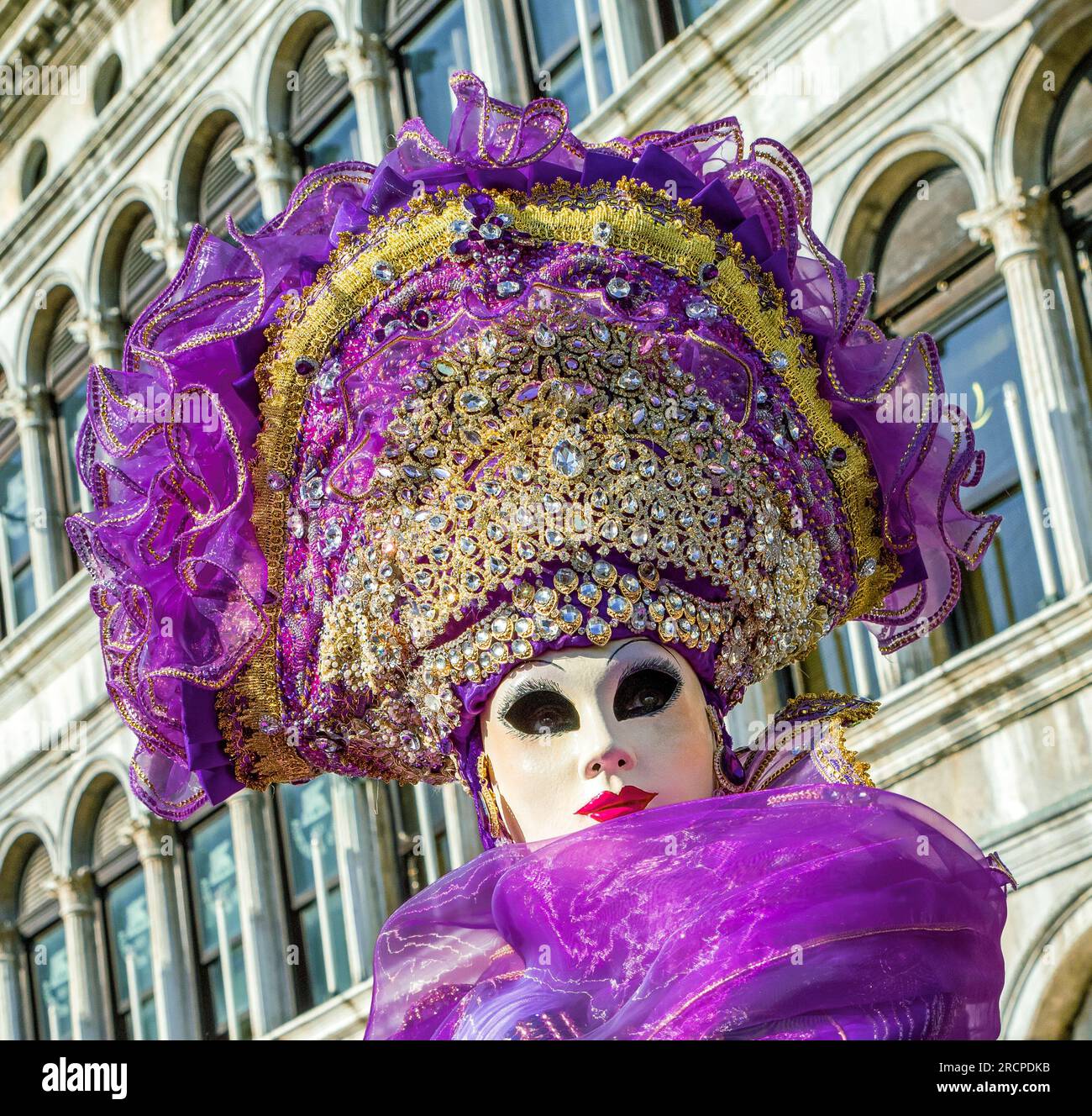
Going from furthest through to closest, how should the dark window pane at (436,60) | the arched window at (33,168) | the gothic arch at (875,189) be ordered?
1. the arched window at (33,168)
2. the dark window pane at (436,60)
3. the gothic arch at (875,189)

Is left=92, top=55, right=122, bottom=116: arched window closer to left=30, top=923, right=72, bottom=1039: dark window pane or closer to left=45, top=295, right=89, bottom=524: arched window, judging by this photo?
left=45, top=295, right=89, bottom=524: arched window

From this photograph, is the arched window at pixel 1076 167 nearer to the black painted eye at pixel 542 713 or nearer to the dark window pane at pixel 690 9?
the dark window pane at pixel 690 9

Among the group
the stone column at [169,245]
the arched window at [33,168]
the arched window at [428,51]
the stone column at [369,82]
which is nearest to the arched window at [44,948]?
the stone column at [169,245]

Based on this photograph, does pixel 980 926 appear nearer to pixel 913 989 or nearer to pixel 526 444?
pixel 913 989

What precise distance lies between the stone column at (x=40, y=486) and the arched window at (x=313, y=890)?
8.89 ft

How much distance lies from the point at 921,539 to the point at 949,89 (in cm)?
523

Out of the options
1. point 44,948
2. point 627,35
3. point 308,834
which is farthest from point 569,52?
point 44,948

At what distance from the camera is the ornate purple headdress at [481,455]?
361 cm

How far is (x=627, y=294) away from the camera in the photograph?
375 cm

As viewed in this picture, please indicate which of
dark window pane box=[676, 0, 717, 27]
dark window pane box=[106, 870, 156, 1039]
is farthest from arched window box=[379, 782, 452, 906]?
dark window pane box=[676, 0, 717, 27]

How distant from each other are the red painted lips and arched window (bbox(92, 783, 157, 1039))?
33.4ft

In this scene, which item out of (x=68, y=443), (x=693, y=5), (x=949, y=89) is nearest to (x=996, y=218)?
(x=949, y=89)

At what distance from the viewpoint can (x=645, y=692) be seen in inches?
142

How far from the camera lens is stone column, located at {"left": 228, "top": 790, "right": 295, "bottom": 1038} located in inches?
484
